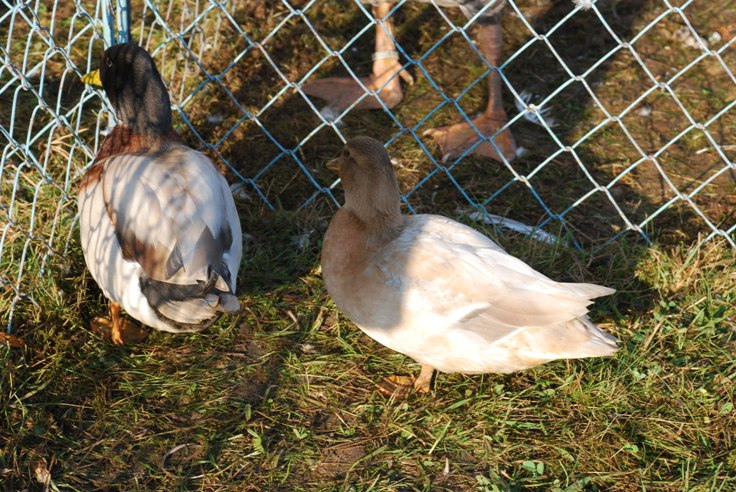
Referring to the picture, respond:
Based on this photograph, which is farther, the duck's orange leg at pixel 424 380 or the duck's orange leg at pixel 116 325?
the duck's orange leg at pixel 116 325

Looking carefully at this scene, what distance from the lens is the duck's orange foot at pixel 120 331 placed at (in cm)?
309

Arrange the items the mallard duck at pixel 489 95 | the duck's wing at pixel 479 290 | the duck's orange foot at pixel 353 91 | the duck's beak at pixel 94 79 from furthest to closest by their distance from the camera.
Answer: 1. the duck's orange foot at pixel 353 91
2. the mallard duck at pixel 489 95
3. the duck's beak at pixel 94 79
4. the duck's wing at pixel 479 290

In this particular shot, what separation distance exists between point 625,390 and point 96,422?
1.95m

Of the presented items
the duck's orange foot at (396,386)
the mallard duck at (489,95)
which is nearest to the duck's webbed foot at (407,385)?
the duck's orange foot at (396,386)

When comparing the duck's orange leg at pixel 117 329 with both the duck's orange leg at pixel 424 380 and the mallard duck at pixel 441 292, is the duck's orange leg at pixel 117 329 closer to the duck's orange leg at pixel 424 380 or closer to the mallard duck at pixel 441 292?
the mallard duck at pixel 441 292

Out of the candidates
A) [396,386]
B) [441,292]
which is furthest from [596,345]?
[396,386]

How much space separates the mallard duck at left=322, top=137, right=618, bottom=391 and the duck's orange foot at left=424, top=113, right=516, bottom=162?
1.23 metres

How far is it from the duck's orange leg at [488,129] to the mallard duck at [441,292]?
124 cm

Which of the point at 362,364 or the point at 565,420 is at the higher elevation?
the point at 362,364

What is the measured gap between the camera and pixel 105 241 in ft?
9.46

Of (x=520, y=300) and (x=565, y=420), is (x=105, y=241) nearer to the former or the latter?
(x=520, y=300)

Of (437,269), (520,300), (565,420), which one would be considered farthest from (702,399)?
(437,269)

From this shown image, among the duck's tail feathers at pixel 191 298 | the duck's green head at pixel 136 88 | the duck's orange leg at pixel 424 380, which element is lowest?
the duck's orange leg at pixel 424 380

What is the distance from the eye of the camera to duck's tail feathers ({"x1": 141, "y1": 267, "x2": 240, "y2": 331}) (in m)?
2.70
